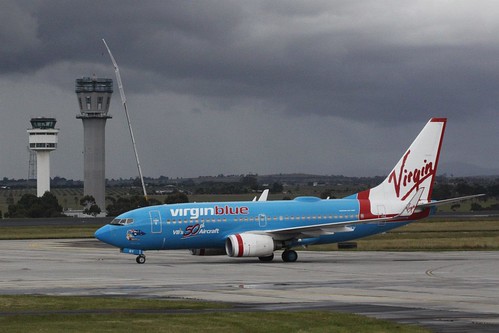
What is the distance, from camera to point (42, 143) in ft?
650

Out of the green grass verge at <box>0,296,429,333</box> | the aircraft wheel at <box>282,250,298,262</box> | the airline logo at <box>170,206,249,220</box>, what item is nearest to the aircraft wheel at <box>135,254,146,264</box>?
the airline logo at <box>170,206,249,220</box>

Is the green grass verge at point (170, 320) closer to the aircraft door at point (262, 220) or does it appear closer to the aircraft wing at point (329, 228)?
the aircraft wing at point (329, 228)

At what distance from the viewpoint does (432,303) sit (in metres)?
32.6

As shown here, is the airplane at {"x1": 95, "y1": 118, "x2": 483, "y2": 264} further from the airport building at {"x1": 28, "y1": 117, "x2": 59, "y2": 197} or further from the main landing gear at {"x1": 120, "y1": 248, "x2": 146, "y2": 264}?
the airport building at {"x1": 28, "y1": 117, "x2": 59, "y2": 197}

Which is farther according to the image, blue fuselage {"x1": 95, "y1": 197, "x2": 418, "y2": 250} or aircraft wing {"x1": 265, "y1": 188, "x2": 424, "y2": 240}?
aircraft wing {"x1": 265, "y1": 188, "x2": 424, "y2": 240}

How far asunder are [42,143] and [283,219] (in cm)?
14671

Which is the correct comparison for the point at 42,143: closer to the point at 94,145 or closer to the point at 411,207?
the point at 94,145

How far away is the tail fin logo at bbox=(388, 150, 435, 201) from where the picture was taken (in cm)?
6103

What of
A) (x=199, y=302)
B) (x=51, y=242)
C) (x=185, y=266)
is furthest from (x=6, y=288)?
(x=51, y=242)

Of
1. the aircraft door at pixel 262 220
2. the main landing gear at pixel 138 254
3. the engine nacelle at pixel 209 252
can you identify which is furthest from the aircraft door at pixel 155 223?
the aircraft door at pixel 262 220

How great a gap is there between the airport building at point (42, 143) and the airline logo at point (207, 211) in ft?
474

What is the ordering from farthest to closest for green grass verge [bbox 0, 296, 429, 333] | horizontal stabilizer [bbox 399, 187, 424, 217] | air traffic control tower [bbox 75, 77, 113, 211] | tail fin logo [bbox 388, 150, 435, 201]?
air traffic control tower [bbox 75, 77, 113, 211]
tail fin logo [bbox 388, 150, 435, 201]
horizontal stabilizer [bbox 399, 187, 424, 217]
green grass verge [bbox 0, 296, 429, 333]

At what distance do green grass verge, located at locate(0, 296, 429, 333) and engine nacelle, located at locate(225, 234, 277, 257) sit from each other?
77.7 feet

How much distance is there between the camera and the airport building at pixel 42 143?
648 feet
